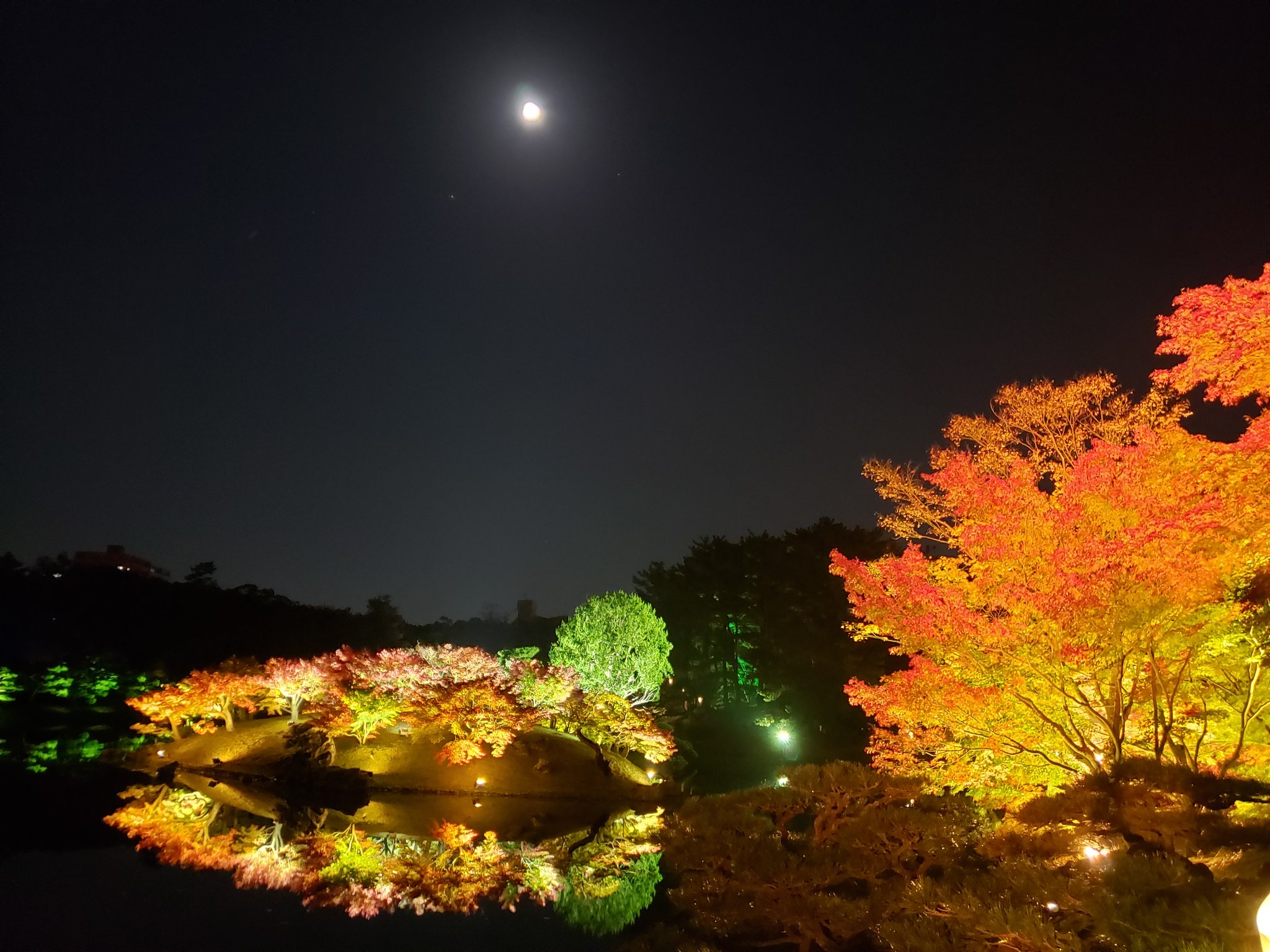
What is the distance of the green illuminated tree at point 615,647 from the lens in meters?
20.4

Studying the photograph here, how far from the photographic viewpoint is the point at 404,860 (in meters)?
10.4

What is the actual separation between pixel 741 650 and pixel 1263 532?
26.5 metres

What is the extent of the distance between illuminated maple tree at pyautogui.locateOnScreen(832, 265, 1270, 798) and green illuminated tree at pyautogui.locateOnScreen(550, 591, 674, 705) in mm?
10990

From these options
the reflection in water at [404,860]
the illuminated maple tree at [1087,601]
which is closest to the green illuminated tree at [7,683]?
the reflection in water at [404,860]

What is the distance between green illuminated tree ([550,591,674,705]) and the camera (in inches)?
802

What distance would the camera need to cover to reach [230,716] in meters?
20.1

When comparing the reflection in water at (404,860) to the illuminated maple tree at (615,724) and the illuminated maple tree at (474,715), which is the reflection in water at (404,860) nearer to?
the illuminated maple tree at (474,715)

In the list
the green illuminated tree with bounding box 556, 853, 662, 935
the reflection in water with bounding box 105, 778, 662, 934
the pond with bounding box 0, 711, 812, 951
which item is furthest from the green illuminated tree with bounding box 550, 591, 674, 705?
the green illuminated tree with bounding box 556, 853, 662, 935

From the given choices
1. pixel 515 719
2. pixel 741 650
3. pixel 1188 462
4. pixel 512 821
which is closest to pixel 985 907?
pixel 1188 462

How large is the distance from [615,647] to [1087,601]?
48.8 ft

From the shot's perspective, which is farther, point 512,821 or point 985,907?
point 512,821

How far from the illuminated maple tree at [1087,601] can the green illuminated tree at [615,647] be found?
1099cm

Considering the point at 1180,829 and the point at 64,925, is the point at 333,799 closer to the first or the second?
the point at 64,925

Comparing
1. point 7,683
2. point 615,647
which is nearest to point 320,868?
point 615,647
